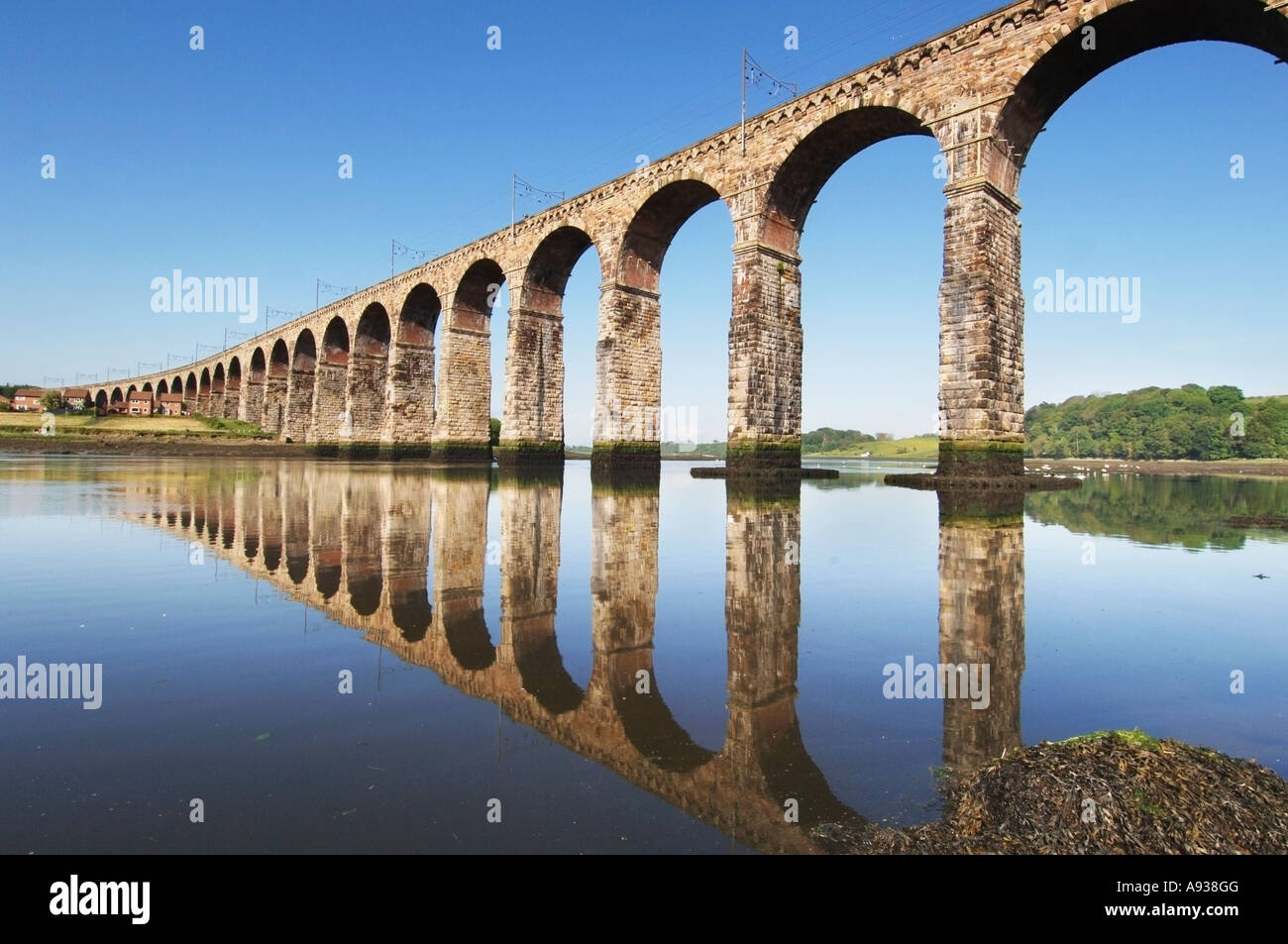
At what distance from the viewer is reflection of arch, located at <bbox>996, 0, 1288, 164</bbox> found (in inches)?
557

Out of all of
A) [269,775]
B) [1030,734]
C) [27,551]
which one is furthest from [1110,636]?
[27,551]

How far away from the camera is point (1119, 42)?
1556 centimetres

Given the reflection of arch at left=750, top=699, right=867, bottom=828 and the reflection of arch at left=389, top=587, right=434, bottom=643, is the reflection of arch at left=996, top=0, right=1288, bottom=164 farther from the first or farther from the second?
the reflection of arch at left=750, top=699, right=867, bottom=828

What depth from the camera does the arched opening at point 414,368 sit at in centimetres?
3962

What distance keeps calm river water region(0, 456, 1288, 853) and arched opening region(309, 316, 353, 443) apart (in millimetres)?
41868

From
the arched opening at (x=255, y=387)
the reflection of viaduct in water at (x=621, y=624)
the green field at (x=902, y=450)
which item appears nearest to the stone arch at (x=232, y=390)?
the arched opening at (x=255, y=387)

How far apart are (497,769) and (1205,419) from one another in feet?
320

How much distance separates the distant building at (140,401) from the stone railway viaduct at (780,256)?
303 ft

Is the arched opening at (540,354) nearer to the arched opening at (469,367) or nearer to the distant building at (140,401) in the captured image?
the arched opening at (469,367)

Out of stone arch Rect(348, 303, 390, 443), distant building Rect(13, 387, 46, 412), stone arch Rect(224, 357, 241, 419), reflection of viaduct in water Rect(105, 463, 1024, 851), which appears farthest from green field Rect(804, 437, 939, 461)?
distant building Rect(13, 387, 46, 412)

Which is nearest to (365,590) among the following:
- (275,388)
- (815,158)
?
(815,158)

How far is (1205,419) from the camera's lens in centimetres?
7656
